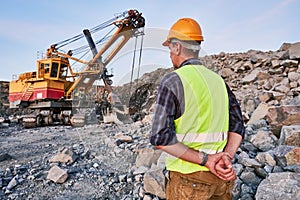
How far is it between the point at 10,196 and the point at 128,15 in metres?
9.35

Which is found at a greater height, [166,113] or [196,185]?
[166,113]

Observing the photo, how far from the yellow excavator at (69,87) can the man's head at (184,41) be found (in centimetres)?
→ 852

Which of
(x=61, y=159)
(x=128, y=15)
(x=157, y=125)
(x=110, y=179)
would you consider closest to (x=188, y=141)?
(x=157, y=125)

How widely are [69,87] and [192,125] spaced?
1100 cm

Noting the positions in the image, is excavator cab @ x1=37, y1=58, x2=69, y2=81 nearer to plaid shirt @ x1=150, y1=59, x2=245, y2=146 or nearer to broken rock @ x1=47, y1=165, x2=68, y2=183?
broken rock @ x1=47, y1=165, x2=68, y2=183

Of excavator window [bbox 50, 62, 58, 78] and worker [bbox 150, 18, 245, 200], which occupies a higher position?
excavator window [bbox 50, 62, 58, 78]

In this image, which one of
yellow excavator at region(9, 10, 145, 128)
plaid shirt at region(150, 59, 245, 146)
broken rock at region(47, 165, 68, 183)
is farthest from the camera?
yellow excavator at region(9, 10, 145, 128)

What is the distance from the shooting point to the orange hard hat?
49.6 inches

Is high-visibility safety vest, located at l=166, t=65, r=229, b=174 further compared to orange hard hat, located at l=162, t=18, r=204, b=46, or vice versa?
orange hard hat, located at l=162, t=18, r=204, b=46

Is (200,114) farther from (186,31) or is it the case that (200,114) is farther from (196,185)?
(186,31)

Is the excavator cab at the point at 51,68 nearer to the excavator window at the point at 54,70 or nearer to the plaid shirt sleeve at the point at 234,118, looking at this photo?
the excavator window at the point at 54,70

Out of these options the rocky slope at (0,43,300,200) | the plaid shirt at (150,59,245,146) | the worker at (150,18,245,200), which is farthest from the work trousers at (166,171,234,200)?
the rocky slope at (0,43,300,200)

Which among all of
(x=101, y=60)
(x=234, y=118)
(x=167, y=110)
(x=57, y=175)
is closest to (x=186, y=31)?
(x=167, y=110)

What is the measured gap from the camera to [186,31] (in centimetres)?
127
